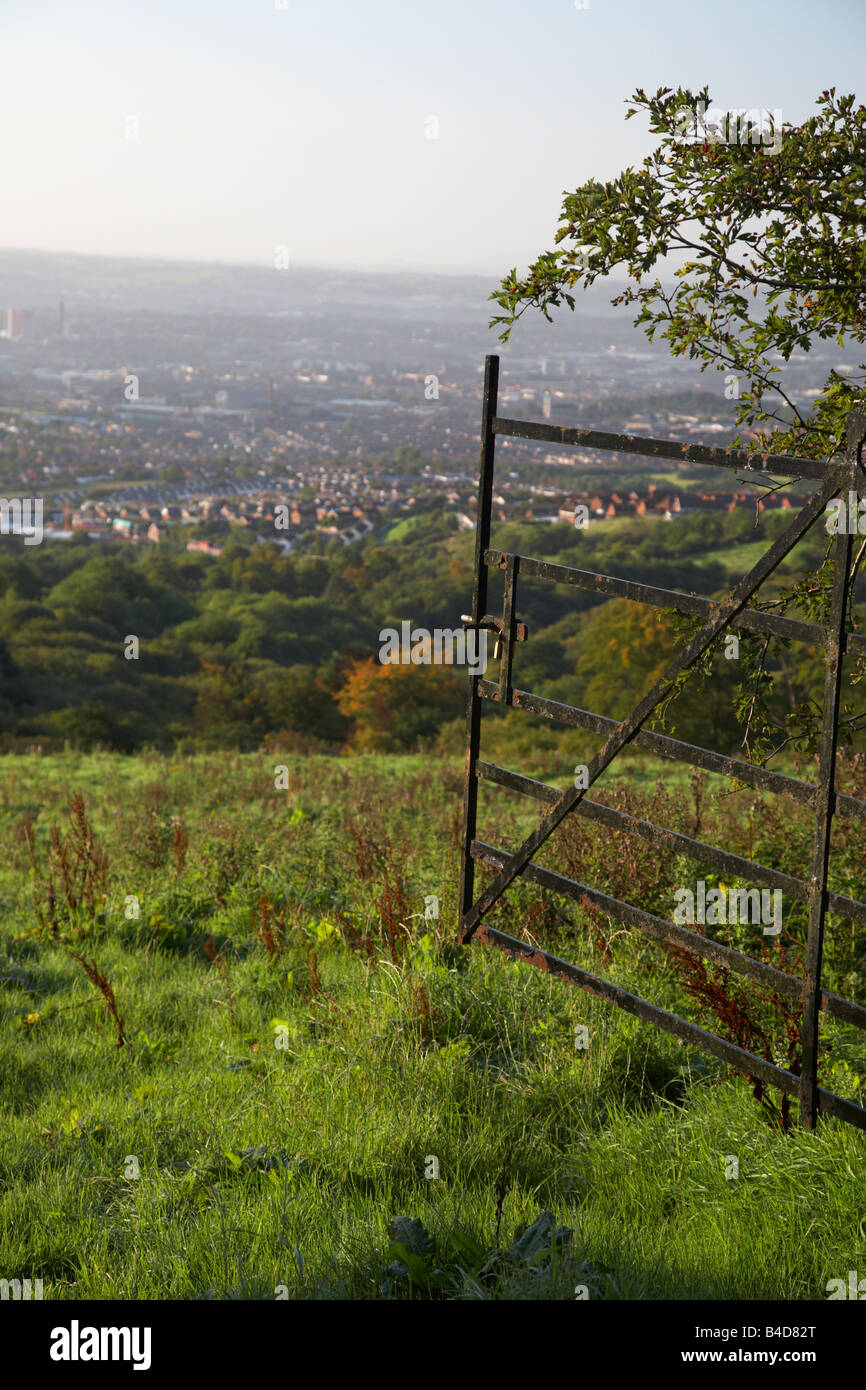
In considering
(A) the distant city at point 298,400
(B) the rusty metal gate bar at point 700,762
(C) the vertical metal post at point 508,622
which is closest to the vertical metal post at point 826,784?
(B) the rusty metal gate bar at point 700,762

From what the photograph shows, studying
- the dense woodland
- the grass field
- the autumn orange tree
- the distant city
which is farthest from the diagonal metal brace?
the autumn orange tree

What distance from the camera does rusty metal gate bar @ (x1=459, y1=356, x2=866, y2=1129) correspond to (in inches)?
124

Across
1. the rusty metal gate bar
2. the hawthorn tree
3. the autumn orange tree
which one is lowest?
the autumn orange tree

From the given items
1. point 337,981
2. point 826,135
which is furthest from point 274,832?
point 826,135

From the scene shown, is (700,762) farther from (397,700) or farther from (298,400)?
(298,400)

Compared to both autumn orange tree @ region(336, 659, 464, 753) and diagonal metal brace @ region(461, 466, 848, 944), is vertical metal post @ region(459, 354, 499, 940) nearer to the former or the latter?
diagonal metal brace @ region(461, 466, 848, 944)

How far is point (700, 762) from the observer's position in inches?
142

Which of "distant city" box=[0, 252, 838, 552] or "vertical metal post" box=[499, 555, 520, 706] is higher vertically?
"distant city" box=[0, 252, 838, 552]

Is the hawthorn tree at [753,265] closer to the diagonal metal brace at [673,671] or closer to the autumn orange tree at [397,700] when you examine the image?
the diagonal metal brace at [673,671]

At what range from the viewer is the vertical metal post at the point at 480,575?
4.16 m

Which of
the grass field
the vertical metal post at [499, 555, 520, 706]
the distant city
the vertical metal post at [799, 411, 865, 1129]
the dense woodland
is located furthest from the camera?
the distant city

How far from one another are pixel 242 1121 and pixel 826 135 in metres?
4.05

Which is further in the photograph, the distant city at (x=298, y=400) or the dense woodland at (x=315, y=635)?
the distant city at (x=298, y=400)

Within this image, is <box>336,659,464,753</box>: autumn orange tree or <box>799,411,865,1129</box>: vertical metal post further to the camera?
<box>336,659,464,753</box>: autumn orange tree
